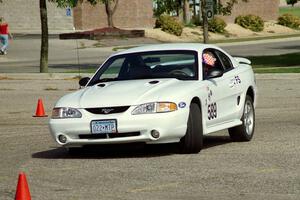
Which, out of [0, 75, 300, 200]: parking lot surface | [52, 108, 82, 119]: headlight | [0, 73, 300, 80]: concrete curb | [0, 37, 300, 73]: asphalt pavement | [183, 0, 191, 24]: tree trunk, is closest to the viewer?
[0, 75, 300, 200]: parking lot surface

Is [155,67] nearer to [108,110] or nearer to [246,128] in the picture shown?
[108,110]

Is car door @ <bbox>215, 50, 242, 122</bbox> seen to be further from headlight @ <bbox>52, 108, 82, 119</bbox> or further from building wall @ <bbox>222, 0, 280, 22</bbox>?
building wall @ <bbox>222, 0, 280, 22</bbox>

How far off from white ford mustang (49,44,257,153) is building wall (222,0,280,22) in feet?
247

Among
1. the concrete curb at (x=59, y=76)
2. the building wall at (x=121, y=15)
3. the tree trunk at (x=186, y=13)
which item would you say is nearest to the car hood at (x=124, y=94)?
the concrete curb at (x=59, y=76)

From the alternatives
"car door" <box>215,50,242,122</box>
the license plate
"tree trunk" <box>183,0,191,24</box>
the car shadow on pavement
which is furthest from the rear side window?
"tree trunk" <box>183,0,191,24</box>

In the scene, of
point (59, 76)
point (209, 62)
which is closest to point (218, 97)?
point (209, 62)

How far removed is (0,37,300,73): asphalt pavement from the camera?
44359 mm

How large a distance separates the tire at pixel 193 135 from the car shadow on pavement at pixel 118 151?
1.28ft

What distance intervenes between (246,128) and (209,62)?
45.7 inches

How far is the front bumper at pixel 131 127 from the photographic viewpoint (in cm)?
1289

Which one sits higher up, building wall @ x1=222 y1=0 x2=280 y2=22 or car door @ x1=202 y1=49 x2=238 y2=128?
car door @ x1=202 y1=49 x2=238 y2=128

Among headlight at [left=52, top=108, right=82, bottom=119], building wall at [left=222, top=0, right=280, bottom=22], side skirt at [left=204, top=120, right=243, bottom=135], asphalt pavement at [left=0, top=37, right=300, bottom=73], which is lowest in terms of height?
building wall at [left=222, top=0, right=280, bottom=22]

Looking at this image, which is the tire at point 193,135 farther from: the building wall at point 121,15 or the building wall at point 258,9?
the building wall at point 258,9

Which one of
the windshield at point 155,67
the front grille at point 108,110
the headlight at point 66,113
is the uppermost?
the windshield at point 155,67
